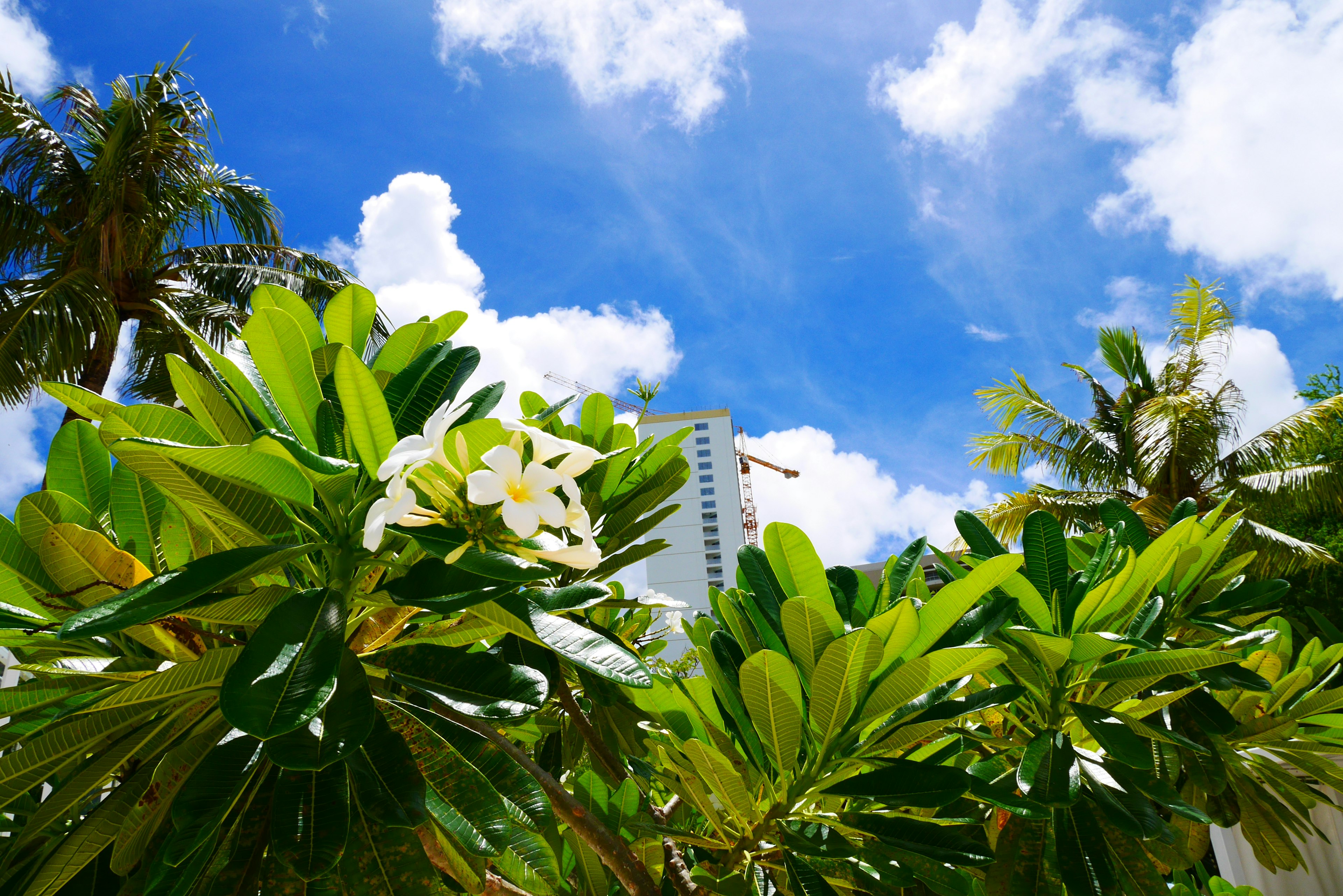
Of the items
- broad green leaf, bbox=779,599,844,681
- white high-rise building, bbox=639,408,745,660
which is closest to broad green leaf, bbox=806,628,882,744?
broad green leaf, bbox=779,599,844,681

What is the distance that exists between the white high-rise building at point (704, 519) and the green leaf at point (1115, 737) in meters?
65.0

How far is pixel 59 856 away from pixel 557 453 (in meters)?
0.78

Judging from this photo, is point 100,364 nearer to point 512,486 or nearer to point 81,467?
point 81,467

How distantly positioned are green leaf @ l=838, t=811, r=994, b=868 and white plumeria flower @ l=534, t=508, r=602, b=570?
60 centimetres

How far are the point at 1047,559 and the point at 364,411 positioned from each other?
1149mm

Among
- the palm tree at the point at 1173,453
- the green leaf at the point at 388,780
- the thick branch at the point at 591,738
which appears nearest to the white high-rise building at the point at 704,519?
the palm tree at the point at 1173,453

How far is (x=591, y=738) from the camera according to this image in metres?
1.53

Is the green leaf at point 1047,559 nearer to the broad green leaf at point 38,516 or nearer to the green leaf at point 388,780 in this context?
the green leaf at point 388,780

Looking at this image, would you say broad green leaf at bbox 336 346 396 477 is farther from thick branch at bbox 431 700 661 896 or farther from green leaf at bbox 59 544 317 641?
thick branch at bbox 431 700 661 896

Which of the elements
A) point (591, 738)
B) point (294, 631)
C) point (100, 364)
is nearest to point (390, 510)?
point (294, 631)

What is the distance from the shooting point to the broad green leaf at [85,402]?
2.99 ft

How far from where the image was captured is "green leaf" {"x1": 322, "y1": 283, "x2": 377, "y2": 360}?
4.04 feet

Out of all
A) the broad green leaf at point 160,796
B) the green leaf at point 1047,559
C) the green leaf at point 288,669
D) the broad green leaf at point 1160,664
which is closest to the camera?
the green leaf at point 288,669

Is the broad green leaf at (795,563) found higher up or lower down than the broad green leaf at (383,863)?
higher up
